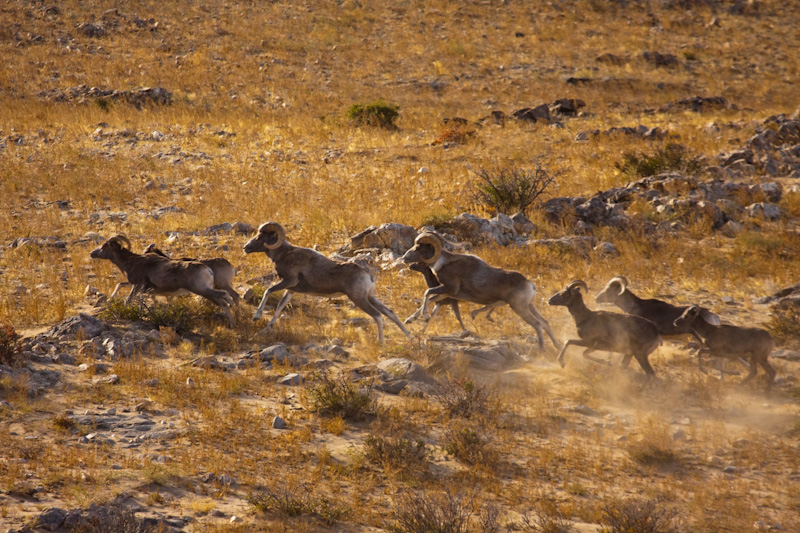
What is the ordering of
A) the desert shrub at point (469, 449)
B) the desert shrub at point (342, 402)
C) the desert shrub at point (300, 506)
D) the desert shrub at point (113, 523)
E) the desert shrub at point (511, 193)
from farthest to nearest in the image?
the desert shrub at point (511, 193) < the desert shrub at point (342, 402) < the desert shrub at point (469, 449) < the desert shrub at point (300, 506) < the desert shrub at point (113, 523)

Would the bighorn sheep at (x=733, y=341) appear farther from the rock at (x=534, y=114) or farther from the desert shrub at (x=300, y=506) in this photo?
the rock at (x=534, y=114)

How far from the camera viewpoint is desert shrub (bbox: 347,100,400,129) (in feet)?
92.1

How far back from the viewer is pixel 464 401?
859 centimetres

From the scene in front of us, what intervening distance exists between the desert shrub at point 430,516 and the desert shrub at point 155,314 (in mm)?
5594

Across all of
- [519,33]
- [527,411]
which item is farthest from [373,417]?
[519,33]

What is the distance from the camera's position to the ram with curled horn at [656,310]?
9883 millimetres

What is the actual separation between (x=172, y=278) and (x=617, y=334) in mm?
6837

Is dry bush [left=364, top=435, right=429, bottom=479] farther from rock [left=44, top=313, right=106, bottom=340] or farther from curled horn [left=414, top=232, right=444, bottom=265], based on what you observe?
rock [left=44, top=313, right=106, bottom=340]

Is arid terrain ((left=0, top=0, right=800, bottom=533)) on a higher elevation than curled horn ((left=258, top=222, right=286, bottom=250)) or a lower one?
lower

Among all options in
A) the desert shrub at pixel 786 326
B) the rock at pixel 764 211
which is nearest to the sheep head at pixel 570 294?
the desert shrub at pixel 786 326

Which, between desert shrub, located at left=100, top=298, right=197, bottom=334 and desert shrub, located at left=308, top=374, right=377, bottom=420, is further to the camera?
desert shrub, located at left=100, top=298, right=197, bottom=334

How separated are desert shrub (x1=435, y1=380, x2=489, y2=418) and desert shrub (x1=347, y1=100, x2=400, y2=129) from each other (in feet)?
67.1

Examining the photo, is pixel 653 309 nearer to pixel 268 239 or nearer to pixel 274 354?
pixel 274 354

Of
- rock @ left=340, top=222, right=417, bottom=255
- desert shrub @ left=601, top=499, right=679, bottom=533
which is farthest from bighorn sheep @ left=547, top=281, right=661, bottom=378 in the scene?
rock @ left=340, top=222, right=417, bottom=255
